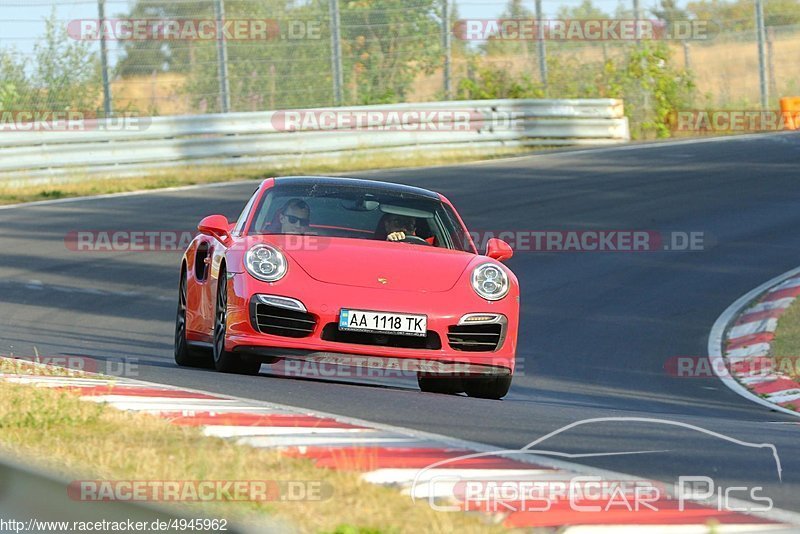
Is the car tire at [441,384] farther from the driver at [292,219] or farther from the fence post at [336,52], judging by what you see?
the fence post at [336,52]

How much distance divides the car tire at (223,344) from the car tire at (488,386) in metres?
1.31

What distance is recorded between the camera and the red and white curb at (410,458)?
432cm

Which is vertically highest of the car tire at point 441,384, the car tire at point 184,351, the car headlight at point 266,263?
the car headlight at point 266,263

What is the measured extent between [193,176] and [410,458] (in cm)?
1593

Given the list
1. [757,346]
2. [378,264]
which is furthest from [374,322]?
[757,346]

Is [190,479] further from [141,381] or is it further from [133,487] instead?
[141,381]

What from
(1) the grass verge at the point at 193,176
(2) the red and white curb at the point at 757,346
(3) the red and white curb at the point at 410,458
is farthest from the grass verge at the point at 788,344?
(1) the grass verge at the point at 193,176

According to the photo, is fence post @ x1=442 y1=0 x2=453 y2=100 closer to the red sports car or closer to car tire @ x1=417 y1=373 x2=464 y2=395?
the red sports car

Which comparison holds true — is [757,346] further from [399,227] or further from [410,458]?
[410,458]

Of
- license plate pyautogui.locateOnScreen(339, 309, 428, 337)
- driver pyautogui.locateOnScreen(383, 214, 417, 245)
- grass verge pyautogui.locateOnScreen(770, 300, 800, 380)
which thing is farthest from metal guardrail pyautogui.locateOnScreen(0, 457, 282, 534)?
grass verge pyautogui.locateOnScreen(770, 300, 800, 380)

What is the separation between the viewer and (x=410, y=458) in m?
5.14

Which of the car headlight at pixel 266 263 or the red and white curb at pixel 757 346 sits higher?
the car headlight at pixel 266 263

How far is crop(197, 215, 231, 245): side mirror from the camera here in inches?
337

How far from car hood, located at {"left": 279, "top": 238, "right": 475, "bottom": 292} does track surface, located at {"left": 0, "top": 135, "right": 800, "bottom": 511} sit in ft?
2.03
